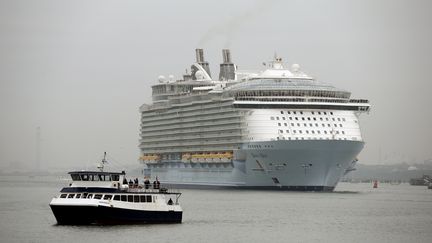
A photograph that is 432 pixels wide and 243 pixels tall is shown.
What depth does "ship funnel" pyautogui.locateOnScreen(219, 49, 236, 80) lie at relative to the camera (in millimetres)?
151000

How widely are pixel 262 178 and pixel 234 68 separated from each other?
119ft

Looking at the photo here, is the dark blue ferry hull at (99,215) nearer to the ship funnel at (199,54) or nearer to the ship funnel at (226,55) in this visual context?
the ship funnel at (226,55)

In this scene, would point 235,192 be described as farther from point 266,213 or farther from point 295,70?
point 266,213

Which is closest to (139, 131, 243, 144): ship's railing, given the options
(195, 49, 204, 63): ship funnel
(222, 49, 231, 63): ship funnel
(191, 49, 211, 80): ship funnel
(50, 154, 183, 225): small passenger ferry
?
(191, 49, 211, 80): ship funnel

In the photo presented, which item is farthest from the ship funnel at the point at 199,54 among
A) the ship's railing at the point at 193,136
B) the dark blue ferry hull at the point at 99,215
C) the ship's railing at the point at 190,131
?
the dark blue ferry hull at the point at 99,215

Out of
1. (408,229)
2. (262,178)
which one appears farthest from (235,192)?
(408,229)

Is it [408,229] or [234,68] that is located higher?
[234,68]

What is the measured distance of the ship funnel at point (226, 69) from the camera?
495 ft

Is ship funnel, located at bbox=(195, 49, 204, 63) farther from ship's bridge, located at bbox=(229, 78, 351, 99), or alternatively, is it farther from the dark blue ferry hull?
the dark blue ferry hull

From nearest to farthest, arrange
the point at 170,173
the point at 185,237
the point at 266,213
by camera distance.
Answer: the point at 185,237, the point at 266,213, the point at 170,173

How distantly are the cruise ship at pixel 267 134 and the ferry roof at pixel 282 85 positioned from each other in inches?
4.5

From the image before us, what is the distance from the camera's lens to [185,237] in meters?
63.0

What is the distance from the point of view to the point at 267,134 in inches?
4727

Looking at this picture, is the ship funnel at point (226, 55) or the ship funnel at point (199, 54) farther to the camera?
the ship funnel at point (199, 54)
